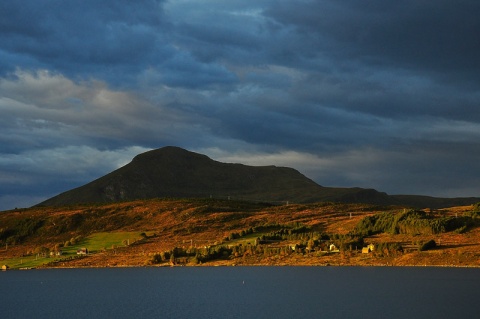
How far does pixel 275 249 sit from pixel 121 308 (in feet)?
130

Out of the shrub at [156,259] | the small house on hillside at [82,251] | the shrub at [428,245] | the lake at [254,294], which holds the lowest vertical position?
the lake at [254,294]

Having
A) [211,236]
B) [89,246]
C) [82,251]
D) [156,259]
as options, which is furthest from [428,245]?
[89,246]

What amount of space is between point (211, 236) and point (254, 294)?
53.6 meters

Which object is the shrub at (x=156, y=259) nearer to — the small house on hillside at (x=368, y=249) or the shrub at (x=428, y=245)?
the small house on hillside at (x=368, y=249)

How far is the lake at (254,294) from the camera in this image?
39.8 meters

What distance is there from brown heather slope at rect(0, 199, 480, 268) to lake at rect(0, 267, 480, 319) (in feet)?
21.7

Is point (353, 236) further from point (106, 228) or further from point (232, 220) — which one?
point (106, 228)

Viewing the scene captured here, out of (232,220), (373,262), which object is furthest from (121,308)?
(232,220)

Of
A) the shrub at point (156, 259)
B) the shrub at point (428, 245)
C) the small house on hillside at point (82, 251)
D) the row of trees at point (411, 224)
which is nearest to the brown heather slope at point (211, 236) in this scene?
the shrub at point (156, 259)

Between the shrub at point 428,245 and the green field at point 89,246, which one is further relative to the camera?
the green field at point 89,246

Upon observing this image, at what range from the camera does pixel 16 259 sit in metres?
98.5

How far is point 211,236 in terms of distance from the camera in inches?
4016

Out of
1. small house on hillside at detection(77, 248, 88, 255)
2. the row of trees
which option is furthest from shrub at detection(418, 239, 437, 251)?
small house on hillside at detection(77, 248, 88, 255)

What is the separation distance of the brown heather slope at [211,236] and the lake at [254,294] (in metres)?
6.62
